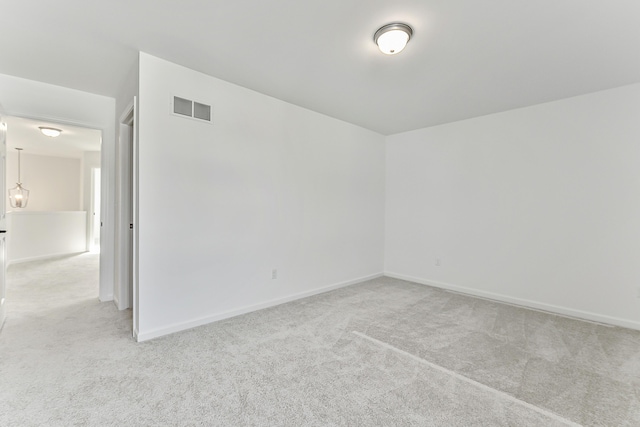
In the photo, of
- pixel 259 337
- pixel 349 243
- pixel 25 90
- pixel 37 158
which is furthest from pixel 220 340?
pixel 37 158

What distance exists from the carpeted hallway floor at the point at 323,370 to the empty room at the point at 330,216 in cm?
2

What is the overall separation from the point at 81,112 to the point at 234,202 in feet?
7.13

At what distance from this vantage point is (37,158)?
7164mm

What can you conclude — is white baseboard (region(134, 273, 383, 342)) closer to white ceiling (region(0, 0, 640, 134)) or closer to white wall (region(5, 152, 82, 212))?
white ceiling (region(0, 0, 640, 134))

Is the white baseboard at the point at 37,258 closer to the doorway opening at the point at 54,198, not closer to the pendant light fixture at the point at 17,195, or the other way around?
the doorway opening at the point at 54,198

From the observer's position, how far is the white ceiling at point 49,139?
187 inches

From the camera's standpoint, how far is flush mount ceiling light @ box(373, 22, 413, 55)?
81.7 inches

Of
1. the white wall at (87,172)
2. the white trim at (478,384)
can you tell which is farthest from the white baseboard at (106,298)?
the white wall at (87,172)

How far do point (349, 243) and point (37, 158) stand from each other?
8204mm

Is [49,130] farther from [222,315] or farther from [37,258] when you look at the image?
[222,315]

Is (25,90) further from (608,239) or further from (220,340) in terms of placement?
(608,239)

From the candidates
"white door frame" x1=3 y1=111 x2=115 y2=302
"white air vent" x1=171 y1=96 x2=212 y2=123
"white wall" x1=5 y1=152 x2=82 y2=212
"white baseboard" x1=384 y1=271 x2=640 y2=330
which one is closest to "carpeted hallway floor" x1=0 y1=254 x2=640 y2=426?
"white baseboard" x1=384 y1=271 x2=640 y2=330

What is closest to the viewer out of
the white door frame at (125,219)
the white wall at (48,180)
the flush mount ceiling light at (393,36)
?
the flush mount ceiling light at (393,36)

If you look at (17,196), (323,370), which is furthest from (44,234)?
(323,370)
